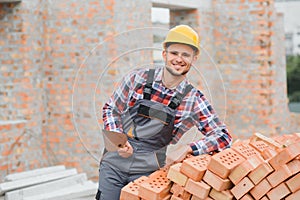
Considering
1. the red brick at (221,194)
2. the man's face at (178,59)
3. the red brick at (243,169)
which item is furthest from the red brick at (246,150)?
the man's face at (178,59)

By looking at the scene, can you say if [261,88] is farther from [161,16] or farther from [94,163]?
[94,163]

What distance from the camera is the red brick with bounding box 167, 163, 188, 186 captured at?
9.72 feet

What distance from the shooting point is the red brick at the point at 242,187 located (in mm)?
Result: 2811

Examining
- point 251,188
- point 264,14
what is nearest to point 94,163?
point 264,14

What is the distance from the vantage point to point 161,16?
9.34 meters

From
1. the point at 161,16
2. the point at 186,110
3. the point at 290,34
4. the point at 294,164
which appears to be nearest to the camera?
the point at 294,164

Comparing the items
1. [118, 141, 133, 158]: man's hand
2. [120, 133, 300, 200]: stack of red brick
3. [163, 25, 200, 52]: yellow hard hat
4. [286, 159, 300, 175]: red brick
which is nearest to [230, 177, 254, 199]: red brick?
[120, 133, 300, 200]: stack of red brick

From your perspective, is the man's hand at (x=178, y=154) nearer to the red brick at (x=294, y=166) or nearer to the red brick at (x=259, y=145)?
the red brick at (x=259, y=145)

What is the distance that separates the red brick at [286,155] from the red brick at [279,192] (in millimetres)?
98

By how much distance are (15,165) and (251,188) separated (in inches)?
182

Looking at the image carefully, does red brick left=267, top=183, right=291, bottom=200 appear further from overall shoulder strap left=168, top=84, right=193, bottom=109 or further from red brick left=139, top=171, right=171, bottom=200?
overall shoulder strap left=168, top=84, right=193, bottom=109

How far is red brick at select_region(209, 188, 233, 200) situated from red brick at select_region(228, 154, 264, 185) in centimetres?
7

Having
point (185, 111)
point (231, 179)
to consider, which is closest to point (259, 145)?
point (185, 111)

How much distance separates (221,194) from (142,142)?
630mm
